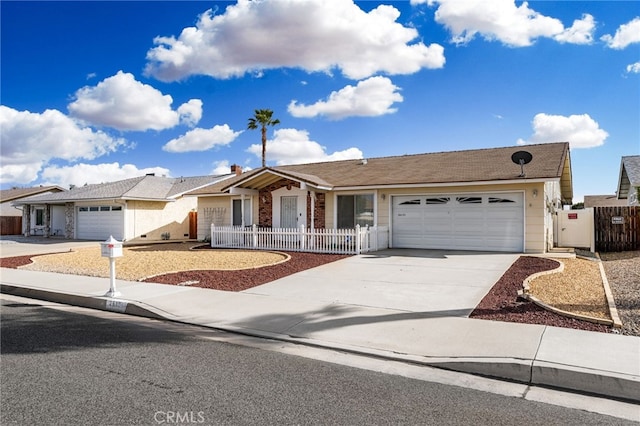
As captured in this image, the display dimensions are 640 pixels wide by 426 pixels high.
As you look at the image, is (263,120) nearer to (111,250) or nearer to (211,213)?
(211,213)

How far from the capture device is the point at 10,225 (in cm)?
3625

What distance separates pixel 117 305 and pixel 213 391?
479 centimetres

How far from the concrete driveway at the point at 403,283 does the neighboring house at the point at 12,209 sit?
1319 inches

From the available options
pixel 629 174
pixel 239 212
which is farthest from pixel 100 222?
pixel 629 174

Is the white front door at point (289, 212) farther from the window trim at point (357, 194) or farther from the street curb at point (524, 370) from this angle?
the street curb at point (524, 370)

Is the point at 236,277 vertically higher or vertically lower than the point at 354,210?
lower

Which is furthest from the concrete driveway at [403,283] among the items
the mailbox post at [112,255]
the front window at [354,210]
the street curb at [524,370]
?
the front window at [354,210]

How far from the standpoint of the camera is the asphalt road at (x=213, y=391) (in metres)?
3.70

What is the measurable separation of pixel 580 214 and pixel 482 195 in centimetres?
571

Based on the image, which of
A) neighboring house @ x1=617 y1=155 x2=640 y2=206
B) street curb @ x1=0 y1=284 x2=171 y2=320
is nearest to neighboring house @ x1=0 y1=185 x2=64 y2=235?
street curb @ x1=0 y1=284 x2=171 y2=320

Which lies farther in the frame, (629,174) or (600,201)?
(600,201)

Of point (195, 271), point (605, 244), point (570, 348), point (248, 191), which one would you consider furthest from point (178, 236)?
point (570, 348)

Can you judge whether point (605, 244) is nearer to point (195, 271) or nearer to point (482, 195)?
point (482, 195)

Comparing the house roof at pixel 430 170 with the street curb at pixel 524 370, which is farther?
the house roof at pixel 430 170
